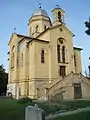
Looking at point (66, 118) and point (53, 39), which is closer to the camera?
point (66, 118)

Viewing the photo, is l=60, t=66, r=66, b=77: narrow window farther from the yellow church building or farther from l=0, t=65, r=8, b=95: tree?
l=0, t=65, r=8, b=95: tree

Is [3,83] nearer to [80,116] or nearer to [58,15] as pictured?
[58,15]

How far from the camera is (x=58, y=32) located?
3462 centimetres

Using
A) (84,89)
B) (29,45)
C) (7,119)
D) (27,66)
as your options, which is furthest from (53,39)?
(7,119)

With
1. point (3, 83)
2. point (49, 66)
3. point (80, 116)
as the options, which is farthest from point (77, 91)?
point (3, 83)

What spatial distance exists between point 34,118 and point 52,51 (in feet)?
84.8

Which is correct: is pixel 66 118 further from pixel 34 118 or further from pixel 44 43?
pixel 44 43

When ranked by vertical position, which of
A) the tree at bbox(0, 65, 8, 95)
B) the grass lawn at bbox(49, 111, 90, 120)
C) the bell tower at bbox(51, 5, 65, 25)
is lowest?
the grass lawn at bbox(49, 111, 90, 120)

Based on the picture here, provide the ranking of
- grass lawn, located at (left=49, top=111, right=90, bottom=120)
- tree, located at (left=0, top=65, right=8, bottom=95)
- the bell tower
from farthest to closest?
tree, located at (left=0, top=65, right=8, bottom=95) → the bell tower → grass lawn, located at (left=49, top=111, right=90, bottom=120)

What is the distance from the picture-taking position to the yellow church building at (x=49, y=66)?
96.6ft

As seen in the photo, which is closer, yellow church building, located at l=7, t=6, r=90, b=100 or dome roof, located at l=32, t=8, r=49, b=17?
yellow church building, located at l=7, t=6, r=90, b=100

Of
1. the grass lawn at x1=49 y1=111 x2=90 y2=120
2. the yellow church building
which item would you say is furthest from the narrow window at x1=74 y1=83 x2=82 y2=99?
the grass lawn at x1=49 y1=111 x2=90 y2=120

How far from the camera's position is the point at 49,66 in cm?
3195

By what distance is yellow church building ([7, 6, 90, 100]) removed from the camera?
96.6 feet
